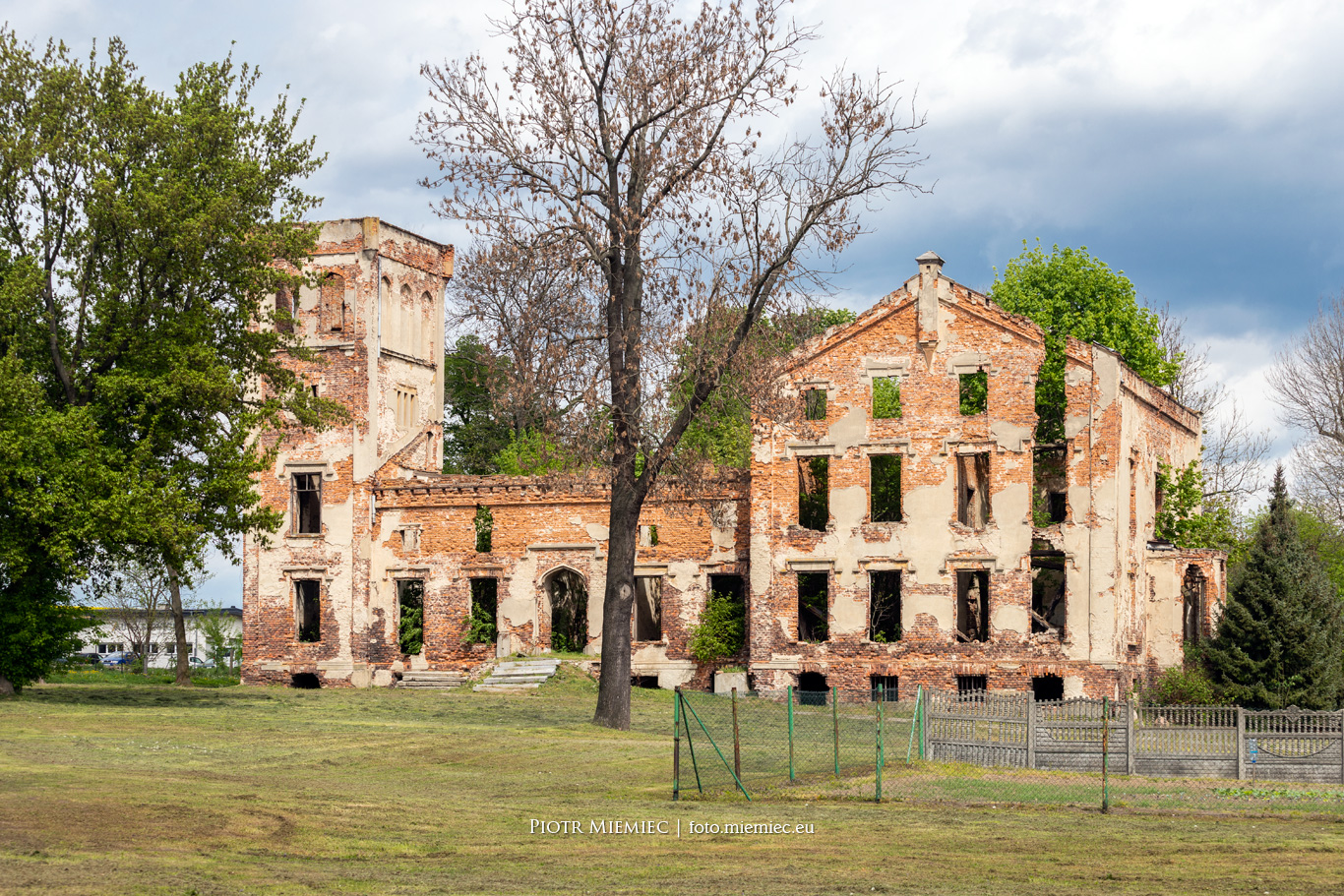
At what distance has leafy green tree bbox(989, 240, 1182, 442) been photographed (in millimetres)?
46500

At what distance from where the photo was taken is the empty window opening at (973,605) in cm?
3841

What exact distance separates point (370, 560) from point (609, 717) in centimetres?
1671

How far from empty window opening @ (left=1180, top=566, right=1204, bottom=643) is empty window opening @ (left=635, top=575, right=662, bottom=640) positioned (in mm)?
15217

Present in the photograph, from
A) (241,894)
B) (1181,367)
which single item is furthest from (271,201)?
(1181,367)

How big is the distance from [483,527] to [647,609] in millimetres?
6225

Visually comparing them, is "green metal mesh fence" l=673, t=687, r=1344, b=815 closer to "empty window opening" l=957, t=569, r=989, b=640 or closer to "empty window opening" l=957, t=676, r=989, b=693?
"empty window opening" l=957, t=676, r=989, b=693

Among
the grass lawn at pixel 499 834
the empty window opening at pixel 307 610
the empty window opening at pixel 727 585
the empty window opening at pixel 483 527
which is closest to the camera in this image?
the grass lawn at pixel 499 834

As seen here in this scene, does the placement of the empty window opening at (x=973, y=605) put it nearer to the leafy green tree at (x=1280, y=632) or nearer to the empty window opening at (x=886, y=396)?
the leafy green tree at (x=1280, y=632)

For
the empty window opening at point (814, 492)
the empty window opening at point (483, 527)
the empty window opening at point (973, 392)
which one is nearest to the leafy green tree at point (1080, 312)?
the empty window opening at point (973, 392)

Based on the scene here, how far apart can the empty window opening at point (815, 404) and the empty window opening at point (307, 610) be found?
621 inches

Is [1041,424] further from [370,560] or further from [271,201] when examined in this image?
[271,201]

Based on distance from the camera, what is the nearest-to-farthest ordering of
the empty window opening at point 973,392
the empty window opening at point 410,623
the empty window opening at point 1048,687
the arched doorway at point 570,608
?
the empty window opening at point 1048,687
the empty window opening at point 973,392
the empty window opening at point 410,623
the arched doorway at point 570,608

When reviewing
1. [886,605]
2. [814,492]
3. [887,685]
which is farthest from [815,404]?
[887,685]

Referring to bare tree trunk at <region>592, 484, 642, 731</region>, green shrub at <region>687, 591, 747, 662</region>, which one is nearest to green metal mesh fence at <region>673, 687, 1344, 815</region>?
bare tree trunk at <region>592, 484, 642, 731</region>
